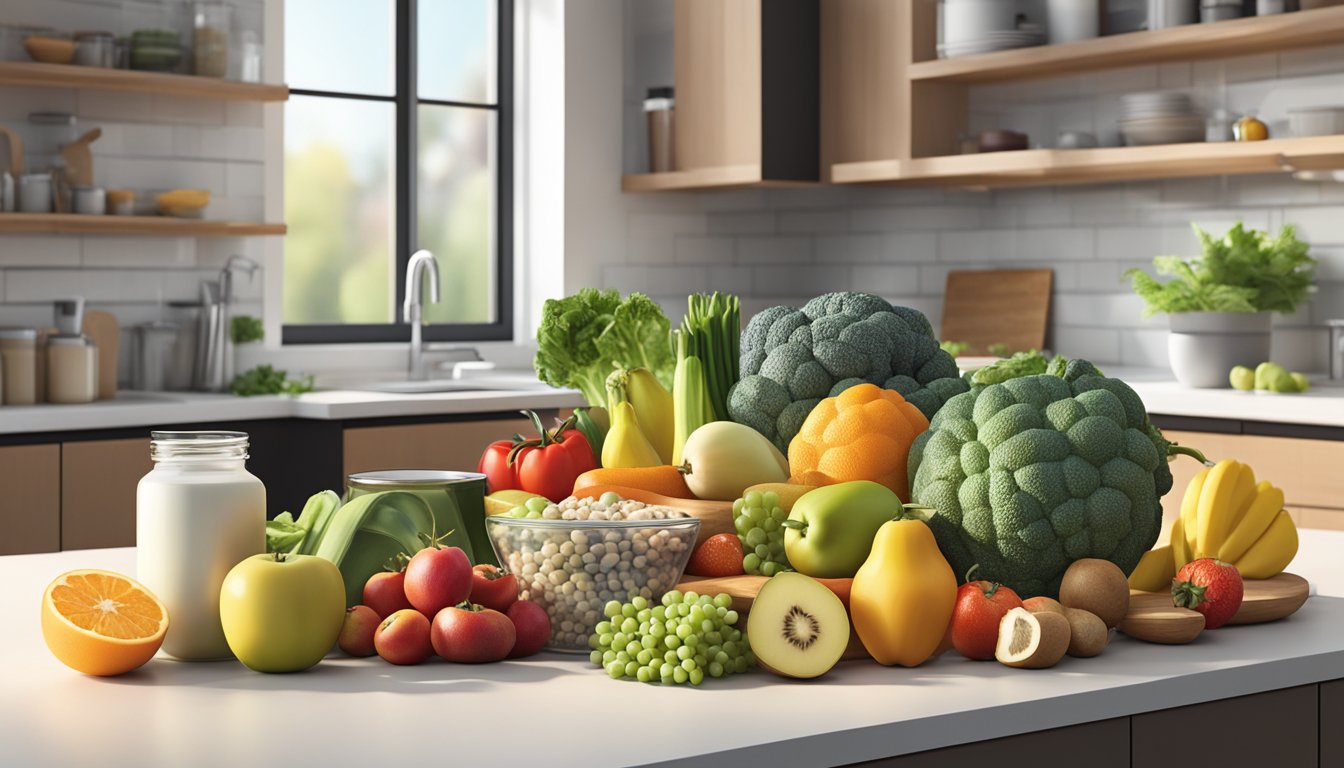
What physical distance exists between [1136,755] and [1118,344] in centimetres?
420

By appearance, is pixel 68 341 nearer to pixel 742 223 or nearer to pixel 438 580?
pixel 742 223

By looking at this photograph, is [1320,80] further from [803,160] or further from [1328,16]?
[803,160]

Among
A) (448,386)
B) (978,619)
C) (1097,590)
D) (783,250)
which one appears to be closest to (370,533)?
(978,619)

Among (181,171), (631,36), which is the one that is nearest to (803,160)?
(631,36)

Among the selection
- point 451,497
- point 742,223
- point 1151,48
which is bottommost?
point 451,497

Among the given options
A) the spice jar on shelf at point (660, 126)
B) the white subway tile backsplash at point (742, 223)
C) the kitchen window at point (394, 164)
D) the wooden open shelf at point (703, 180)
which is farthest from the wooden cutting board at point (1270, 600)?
the white subway tile backsplash at point (742, 223)

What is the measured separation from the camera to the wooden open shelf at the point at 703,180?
548cm

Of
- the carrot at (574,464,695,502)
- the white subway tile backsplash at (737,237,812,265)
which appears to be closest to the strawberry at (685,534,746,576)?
the carrot at (574,464,695,502)

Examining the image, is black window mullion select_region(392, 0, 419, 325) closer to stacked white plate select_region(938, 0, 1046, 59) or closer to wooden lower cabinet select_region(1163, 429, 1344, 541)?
stacked white plate select_region(938, 0, 1046, 59)

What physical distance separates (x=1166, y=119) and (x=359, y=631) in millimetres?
3762

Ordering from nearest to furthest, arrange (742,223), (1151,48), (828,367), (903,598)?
(903,598), (828,367), (1151,48), (742,223)

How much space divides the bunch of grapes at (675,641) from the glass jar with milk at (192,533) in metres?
0.33

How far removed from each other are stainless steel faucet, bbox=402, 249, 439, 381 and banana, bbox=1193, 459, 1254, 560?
3629 millimetres

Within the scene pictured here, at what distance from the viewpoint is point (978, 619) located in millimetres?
1342
